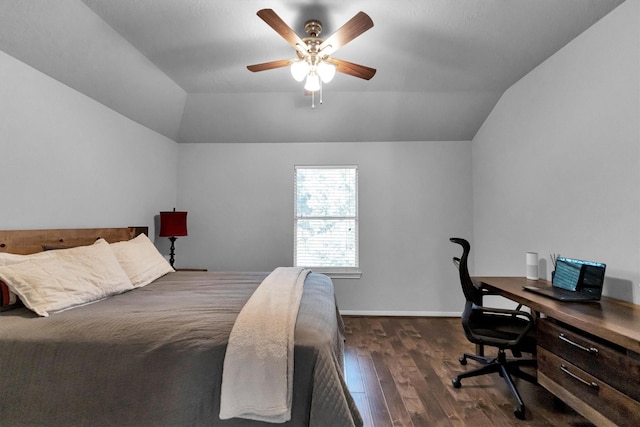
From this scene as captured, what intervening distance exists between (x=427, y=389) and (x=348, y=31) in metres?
2.53

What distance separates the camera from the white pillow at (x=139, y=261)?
8.18 ft

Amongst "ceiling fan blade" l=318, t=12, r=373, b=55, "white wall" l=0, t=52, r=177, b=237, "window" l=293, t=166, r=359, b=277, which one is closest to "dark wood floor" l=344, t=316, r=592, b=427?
"window" l=293, t=166, r=359, b=277

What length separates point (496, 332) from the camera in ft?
7.32

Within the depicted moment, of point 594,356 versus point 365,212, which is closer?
point 594,356

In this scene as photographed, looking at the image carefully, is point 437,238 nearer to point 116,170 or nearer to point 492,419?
point 492,419

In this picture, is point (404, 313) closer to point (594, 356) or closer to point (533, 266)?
point (533, 266)

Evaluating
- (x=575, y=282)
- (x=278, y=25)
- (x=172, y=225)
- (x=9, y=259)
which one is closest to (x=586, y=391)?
(x=575, y=282)

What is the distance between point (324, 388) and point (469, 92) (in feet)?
11.3

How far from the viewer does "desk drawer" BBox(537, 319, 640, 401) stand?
1404mm

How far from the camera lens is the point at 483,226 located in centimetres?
386

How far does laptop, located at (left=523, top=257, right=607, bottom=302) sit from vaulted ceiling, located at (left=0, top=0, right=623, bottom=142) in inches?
68.4

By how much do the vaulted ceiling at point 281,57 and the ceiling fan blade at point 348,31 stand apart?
28 centimetres

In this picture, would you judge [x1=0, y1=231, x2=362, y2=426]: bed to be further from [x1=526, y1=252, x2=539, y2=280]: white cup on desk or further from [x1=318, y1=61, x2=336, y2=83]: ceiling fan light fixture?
[x1=526, y1=252, x2=539, y2=280]: white cup on desk

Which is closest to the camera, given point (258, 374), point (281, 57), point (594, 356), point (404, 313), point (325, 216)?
point (258, 374)
